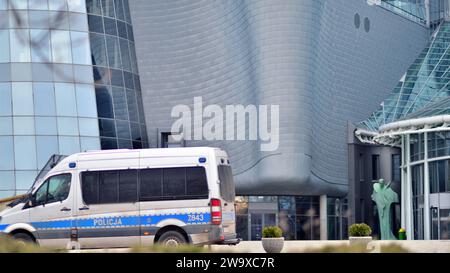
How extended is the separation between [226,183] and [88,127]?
79.3 ft

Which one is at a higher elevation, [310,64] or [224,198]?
[310,64]

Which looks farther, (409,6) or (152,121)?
(409,6)

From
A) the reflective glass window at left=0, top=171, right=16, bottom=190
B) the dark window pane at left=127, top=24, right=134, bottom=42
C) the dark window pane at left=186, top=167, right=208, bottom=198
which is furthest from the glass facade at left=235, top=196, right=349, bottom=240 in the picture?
the dark window pane at left=186, top=167, right=208, bottom=198

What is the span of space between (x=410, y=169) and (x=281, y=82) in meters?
8.85

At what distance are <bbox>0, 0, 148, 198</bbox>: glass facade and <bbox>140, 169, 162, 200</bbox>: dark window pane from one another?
21.7 metres

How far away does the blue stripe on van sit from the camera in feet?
68.4

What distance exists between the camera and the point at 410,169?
46.3m

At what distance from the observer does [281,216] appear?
49.9 m

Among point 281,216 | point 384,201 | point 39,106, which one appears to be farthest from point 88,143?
point 384,201

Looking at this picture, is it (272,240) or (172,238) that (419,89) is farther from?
(172,238)

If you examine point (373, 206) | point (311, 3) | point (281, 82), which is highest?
point (311, 3)
